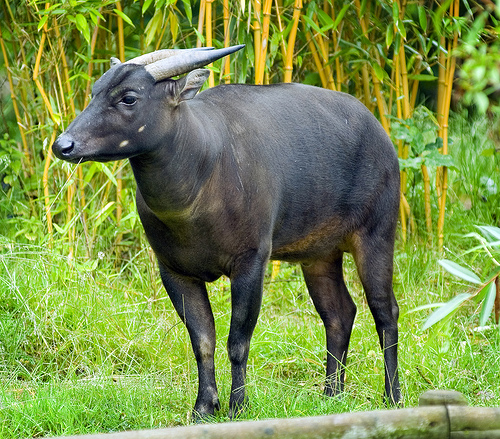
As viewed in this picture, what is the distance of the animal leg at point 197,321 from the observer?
4164mm

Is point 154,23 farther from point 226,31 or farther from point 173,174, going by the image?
point 173,174

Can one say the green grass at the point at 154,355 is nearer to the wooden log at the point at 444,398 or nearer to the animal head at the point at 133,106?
the animal head at the point at 133,106

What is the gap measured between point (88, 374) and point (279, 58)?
3.04 metres

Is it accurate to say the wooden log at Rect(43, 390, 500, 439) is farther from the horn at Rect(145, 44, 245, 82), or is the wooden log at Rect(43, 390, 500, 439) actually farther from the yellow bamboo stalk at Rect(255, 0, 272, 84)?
the yellow bamboo stalk at Rect(255, 0, 272, 84)

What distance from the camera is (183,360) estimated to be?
193 inches

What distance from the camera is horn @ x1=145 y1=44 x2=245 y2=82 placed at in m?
3.61

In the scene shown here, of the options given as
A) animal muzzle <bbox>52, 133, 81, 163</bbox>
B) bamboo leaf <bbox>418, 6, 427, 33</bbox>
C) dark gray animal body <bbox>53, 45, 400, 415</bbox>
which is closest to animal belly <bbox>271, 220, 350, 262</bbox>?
dark gray animal body <bbox>53, 45, 400, 415</bbox>

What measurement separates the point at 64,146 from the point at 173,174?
0.55m

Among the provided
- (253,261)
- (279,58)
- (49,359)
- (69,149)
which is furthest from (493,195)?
(69,149)

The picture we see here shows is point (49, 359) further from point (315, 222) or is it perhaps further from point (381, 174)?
point (381, 174)

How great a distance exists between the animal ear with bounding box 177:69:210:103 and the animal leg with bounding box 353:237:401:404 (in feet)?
4.63

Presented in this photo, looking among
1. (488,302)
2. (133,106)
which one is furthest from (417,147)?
(488,302)

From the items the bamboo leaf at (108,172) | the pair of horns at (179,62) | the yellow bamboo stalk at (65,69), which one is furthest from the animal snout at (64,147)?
the yellow bamboo stalk at (65,69)

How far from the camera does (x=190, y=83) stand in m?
3.68
